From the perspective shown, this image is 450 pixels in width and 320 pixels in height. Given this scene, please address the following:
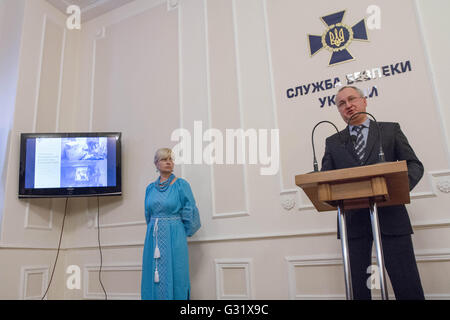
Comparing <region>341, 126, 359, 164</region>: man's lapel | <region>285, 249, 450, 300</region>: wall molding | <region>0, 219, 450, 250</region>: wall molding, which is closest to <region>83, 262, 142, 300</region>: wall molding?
<region>0, 219, 450, 250</region>: wall molding

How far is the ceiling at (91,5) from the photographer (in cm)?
516

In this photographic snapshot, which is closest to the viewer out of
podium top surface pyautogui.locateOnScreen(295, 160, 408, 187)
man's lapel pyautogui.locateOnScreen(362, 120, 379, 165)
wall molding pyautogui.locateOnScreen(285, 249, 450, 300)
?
podium top surface pyautogui.locateOnScreen(295, 160, 408, 187)

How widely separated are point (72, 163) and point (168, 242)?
5.67 ft

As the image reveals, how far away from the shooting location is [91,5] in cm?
526

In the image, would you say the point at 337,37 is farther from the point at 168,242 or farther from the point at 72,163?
the point at 72,163

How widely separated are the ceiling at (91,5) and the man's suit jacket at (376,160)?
156 inches

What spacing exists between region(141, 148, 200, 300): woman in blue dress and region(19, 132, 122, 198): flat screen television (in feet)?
3.26

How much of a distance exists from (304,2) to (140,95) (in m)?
2.14

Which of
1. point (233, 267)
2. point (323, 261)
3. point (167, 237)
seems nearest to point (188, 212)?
point (167, 237)

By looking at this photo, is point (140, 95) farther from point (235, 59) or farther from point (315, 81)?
point (315, 81)

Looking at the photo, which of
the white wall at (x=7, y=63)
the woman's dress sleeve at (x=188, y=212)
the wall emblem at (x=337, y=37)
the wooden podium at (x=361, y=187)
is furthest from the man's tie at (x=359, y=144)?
the white wall at (x=7, y=63)

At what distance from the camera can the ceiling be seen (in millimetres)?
5160

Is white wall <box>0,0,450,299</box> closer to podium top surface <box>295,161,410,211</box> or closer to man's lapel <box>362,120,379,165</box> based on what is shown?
man's lapel <box>362,120,379,165</box>

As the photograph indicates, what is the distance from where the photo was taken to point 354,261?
2350 mm
